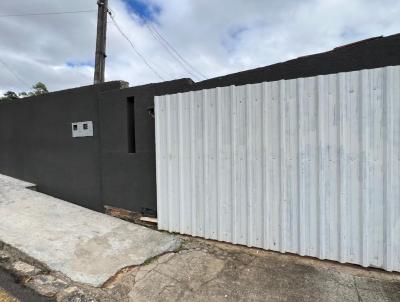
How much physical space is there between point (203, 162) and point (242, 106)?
0.99 metres

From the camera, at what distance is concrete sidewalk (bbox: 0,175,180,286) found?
3818 mm

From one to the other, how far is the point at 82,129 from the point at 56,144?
1104 millimetres

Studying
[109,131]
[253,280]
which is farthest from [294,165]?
[109,131]

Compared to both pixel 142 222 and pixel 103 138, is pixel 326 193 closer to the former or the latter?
pixel 142 222

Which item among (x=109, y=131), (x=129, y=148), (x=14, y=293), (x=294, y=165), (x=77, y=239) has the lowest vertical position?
(x=14, y=293)

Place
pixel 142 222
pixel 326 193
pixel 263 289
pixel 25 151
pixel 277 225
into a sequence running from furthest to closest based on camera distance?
pixel 25 151 < pixel 142 222 < pixel 277 225 < pixel 326 193 < pixel 263 289

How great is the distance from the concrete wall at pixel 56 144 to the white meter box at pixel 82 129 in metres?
0.10

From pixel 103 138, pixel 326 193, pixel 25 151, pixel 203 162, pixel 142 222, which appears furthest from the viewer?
pixel 25 151

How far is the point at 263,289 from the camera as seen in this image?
10.4 feet

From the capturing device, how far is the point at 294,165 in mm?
3615

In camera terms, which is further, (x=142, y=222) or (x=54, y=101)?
(x=54, y=101)

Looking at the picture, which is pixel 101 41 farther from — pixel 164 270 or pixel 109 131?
pixel 164 270

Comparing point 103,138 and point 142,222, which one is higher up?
point 103,138

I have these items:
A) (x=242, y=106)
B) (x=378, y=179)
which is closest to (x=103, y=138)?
(x=242, y=106)
